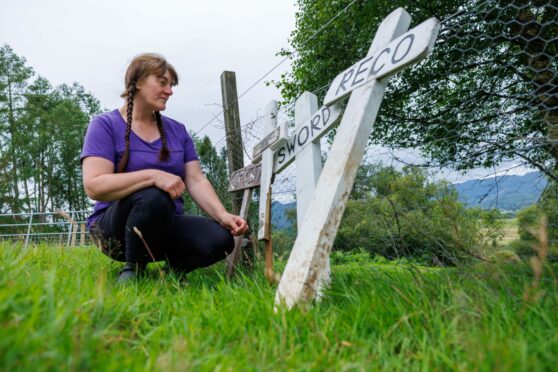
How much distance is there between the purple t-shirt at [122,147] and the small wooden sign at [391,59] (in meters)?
1.10

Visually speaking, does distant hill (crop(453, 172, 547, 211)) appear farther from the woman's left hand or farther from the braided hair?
A: the braided hair

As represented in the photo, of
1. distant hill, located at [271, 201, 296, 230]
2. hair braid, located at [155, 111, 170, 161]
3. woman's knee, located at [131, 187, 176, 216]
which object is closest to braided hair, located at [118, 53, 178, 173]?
hair braid, located at [155, 111, 170, 161]

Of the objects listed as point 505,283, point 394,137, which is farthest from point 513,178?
point 505,283

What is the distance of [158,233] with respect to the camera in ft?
7.47

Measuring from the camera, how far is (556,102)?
11.0ft

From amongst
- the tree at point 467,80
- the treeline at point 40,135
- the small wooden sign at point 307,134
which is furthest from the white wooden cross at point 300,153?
the treeline at point 40,135

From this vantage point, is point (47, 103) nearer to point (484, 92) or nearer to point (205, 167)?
point (205, 167)

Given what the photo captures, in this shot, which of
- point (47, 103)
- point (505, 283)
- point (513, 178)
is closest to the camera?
point (505, 283)

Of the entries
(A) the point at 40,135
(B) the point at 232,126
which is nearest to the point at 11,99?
(A) the point at 40,135

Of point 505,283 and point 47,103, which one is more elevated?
point 47,103

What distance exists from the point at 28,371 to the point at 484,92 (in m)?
4.47

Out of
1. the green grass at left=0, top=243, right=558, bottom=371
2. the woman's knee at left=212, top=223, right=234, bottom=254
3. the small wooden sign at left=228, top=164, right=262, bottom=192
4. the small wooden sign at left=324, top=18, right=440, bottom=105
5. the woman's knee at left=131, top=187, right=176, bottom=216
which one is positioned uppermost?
the small wooden sign at left=324, top=18, right=440, bottom=105

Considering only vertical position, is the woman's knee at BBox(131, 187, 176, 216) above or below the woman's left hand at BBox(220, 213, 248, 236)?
above

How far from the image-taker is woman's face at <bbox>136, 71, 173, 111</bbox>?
7.88ft
